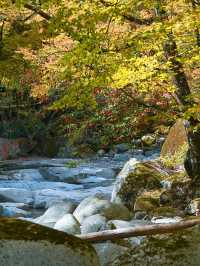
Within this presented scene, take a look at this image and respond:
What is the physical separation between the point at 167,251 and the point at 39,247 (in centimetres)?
133

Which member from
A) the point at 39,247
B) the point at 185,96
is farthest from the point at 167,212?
the point at 39,247

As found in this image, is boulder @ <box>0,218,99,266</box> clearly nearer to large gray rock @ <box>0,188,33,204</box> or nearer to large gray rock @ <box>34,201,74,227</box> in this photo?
large gray rock @ <box>34,201,74,227</box>

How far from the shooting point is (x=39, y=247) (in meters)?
3.54

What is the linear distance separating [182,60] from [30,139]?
19.7 m

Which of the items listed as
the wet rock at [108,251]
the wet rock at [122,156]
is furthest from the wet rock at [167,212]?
the wet rock at [122,156]

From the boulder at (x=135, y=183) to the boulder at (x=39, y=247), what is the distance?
7.86 m

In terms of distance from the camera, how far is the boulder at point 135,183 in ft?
38.5

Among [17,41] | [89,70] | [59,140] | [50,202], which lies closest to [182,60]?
[89,70]

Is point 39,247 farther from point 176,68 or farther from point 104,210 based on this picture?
point 176,68

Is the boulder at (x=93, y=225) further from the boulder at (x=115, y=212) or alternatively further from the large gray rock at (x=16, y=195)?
the large gray rock at (x=16, y=195)

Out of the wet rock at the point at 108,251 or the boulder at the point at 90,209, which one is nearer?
the wet rock at the point at 108,251

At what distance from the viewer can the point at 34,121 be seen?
26.8 metres

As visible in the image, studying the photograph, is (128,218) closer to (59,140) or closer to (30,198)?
(30,198)

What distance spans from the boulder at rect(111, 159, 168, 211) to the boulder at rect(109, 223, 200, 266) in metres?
6.98
